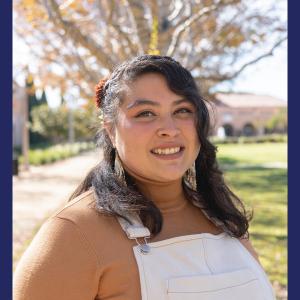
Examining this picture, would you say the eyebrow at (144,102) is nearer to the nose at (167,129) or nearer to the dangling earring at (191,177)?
the nose at (167,129)

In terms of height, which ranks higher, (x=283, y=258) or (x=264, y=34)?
(x=264, y=34)

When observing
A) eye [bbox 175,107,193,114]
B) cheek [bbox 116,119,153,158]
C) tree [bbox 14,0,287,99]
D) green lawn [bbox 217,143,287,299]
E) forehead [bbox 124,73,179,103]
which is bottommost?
green lawn [bbox 217,143,287,299]

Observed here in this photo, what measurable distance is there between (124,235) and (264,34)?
646cm

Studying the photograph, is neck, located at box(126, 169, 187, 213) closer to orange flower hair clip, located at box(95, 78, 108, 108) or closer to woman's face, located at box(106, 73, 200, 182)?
woman's face, located at box(106, 73, 200, 182)

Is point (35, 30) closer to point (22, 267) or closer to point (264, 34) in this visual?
point (264, 34)

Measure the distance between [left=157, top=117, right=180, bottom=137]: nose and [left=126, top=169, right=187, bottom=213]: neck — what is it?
0.58ft

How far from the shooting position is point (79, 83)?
794 cm

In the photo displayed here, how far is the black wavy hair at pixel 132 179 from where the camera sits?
143cm

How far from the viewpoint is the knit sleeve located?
1236mm

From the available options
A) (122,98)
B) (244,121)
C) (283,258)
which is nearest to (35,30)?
(283,258)

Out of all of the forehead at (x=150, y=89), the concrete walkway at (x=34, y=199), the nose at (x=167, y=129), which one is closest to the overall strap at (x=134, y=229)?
the nose at (x=167, y=129)

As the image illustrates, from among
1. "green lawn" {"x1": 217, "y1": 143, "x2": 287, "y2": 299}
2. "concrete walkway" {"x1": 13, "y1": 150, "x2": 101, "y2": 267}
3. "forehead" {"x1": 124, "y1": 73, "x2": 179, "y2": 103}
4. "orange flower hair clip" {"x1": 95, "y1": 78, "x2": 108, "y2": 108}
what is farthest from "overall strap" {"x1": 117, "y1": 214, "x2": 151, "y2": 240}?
"concrete walkway" {"x1": 13, "y1": 150, "x2": 101, "y2": 267}

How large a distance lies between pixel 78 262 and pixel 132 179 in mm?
391

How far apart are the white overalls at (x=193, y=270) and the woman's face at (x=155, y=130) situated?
19cm
